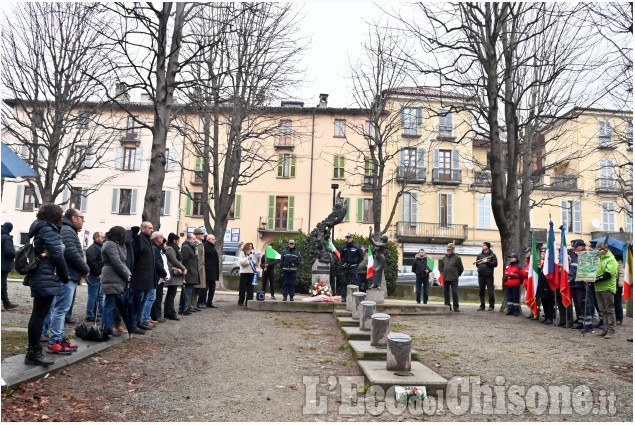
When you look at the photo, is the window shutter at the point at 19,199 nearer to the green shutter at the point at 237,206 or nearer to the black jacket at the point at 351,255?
the green shutter at the point at 237,206

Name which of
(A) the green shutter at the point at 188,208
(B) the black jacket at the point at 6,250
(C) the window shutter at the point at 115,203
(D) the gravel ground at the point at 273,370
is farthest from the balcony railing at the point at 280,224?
(B) the black jacket at the point at 6,250

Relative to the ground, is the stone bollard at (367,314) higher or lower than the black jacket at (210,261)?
lower

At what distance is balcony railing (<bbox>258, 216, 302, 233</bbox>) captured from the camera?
3600 cm

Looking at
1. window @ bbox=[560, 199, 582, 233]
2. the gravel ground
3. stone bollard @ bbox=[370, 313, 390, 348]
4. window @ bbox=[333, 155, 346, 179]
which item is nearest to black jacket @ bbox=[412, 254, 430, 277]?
the gravel ground

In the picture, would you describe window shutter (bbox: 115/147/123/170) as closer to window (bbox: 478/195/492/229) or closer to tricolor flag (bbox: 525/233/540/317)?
window (bbox: 478/195/492/229)

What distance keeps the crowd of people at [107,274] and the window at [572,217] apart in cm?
3264

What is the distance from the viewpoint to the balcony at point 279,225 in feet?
118

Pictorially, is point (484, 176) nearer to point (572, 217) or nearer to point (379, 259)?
point (572, 217)

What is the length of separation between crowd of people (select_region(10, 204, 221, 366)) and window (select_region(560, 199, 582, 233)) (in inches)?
1285

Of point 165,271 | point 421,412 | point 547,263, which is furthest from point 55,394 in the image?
point 547,263

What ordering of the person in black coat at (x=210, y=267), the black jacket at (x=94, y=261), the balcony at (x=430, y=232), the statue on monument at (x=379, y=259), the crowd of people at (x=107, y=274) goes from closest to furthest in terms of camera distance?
the crowd of people at (x=107, y=274), the black jacket at (x=94, y=261), the statue on monument at (x=379, y=259), the person in black coat at (x=210, y=267), the balcony at (x=430, y=232)

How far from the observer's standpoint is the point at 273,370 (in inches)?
249

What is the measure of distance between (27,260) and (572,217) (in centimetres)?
3910

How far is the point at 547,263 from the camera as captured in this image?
10555mm
